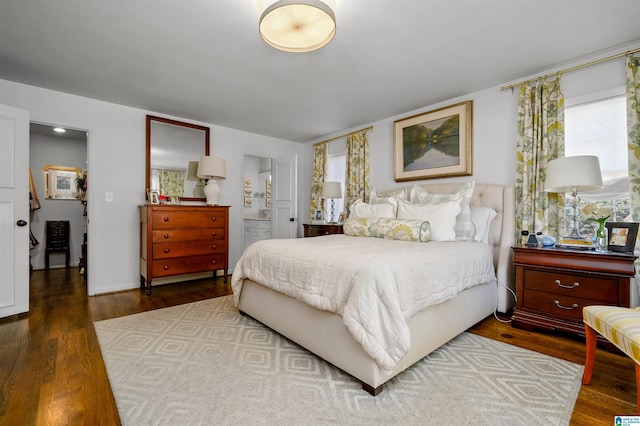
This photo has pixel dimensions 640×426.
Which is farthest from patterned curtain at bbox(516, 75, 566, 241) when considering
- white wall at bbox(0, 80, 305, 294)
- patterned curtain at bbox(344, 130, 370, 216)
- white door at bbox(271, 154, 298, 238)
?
white wall at bbox(0, 80, 305, 294)

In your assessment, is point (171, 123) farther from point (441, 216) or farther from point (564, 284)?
point (564, 284)

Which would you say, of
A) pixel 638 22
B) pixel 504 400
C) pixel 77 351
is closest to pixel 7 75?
pixel 77 351

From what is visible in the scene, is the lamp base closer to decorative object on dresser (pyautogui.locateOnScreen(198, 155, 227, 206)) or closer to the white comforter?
decorative object on dresser (pyautogui.locateOnScreen(198, 155, 227, 206))

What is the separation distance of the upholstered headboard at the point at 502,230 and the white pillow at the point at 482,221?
3.4 inches

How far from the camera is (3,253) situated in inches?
104

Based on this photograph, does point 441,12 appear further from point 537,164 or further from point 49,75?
point 49,75

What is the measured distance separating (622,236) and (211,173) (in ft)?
13.9

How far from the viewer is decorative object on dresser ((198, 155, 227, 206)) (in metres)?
3.94

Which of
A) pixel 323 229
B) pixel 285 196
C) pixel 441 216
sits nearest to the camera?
pixel 441 216

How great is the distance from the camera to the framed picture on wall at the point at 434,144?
3307mm

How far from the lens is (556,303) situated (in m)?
2.26

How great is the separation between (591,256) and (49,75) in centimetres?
502

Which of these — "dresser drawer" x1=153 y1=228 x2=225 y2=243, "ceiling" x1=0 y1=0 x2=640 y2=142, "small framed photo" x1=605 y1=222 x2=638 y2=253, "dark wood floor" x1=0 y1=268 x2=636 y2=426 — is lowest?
"dark wood floor" x1=0 y1=268 x2=636 y2=426

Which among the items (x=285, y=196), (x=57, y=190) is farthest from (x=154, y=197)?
(x=57, y=190)
